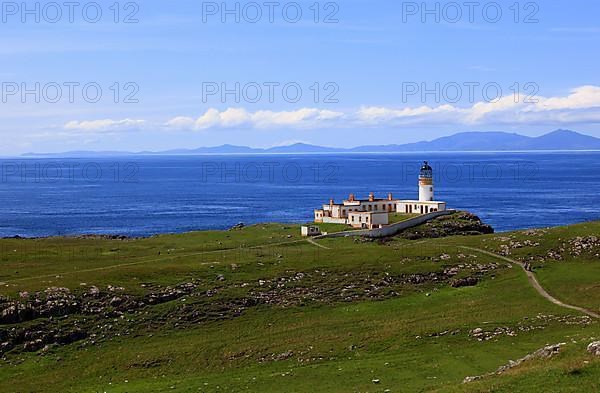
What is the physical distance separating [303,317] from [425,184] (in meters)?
57.6

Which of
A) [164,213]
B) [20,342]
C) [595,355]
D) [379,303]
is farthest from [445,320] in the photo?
[164,213]

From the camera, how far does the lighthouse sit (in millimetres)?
115500

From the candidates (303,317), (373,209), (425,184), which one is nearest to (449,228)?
(373,209)

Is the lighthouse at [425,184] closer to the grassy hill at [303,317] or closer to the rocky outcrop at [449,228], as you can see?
the rocky outcrop at [449,228]

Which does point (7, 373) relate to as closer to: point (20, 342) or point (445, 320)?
point (20, 342)

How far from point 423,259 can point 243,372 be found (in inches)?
1299

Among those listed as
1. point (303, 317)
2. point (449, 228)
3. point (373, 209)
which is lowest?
point (303, 317)

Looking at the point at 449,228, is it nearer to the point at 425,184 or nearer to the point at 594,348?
the point at 425,184

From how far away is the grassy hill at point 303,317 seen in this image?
47500 mm

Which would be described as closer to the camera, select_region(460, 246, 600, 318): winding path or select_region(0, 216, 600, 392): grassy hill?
select_region(0, 216, 600, 392): grassy hill

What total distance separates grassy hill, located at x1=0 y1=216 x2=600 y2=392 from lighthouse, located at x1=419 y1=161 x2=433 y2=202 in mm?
28887

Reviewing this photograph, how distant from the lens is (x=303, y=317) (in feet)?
206

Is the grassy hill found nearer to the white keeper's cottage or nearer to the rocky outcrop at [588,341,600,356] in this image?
the rocky outcrop at [588,341,600,356]

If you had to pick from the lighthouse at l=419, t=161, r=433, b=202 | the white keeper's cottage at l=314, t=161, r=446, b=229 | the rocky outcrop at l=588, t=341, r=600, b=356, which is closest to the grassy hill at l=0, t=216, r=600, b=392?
the rocky outcrop at l=588, t=341, r=600, b=356
